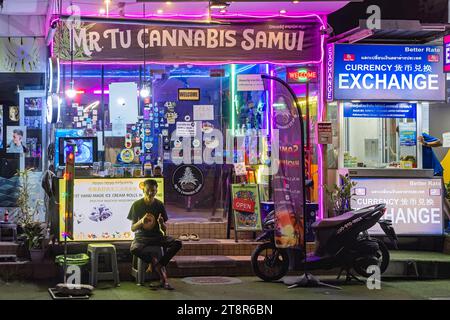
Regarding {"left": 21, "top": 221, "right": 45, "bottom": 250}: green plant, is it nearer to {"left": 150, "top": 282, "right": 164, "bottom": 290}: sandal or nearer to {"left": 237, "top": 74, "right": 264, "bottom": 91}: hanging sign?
{"left": 150, "top": 282, "right": 164, "bottom": 290}: sandal

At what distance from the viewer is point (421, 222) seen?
40.1 ft

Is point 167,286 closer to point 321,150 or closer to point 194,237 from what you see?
point 194,237

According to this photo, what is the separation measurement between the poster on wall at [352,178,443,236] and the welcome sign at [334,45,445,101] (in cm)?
157

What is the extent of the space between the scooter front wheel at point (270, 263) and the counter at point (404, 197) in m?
2.65

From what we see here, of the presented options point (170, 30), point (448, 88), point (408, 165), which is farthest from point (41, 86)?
point (448, 88)

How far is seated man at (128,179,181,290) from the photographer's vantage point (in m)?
9.52

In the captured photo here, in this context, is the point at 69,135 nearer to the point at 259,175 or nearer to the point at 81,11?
the point at 81,11

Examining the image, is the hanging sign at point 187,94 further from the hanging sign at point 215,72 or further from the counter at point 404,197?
the counter at point 404,197

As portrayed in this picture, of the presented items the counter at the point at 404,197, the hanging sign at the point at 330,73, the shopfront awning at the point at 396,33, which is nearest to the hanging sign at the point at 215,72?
the hanging sign at the point at 330,73

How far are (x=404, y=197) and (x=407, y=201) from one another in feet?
0.30

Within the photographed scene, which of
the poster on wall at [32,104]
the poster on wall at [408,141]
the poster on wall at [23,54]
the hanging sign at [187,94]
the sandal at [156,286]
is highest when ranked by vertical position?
the poster on wall at [23,54]

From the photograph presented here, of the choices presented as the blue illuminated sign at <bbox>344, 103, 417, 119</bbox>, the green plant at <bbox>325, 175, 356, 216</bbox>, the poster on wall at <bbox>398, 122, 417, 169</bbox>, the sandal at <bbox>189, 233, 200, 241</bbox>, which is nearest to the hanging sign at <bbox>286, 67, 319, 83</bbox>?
the blue illuminated sign at <bbox>344, 103, 417, 119</bbox>

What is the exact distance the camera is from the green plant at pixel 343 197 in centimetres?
1172

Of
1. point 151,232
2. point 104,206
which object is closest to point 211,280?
point 151,232
